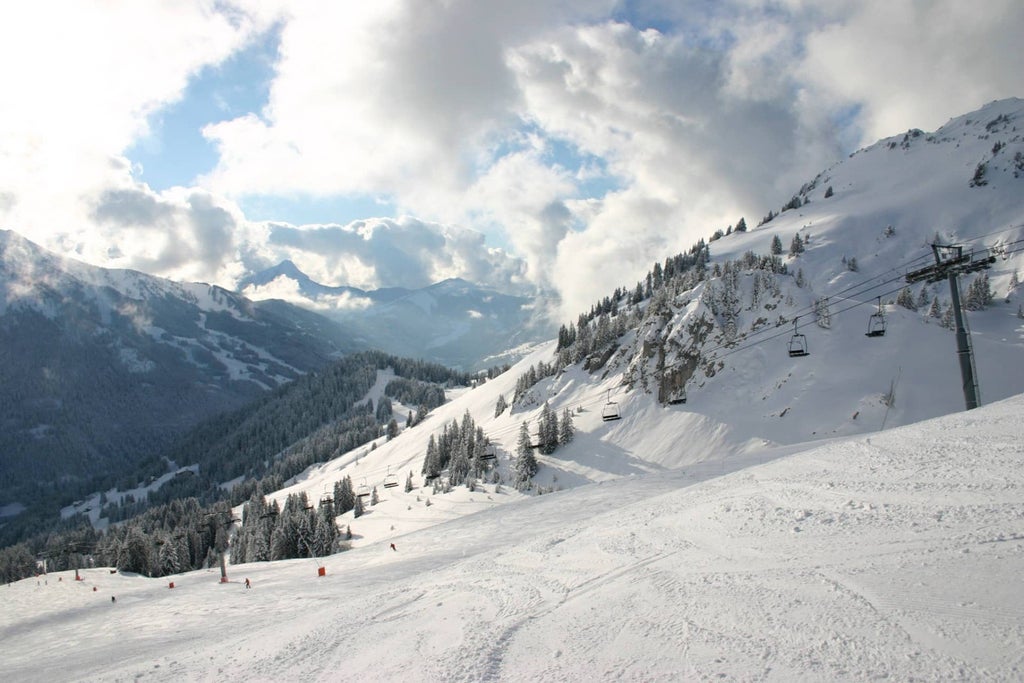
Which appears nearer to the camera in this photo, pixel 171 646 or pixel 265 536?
pixel 171 646

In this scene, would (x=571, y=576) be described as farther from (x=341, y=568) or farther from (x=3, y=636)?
(x=3, y=636)

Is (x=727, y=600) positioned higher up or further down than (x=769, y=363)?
further down

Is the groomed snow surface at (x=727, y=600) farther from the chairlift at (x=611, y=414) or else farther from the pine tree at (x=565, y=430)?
the pine tree at (x=565, y=430)

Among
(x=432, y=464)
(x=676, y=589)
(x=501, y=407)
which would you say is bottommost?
(x=432, y=464)

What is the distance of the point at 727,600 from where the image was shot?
12.0 metres

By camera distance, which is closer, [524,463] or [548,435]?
[524,463]

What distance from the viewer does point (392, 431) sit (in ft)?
585

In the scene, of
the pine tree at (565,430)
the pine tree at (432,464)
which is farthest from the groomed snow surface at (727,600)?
the pine tree at (432,464)

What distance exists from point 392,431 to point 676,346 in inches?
4288

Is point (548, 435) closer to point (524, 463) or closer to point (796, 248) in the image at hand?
point (524, 463)

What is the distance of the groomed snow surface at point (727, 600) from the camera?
955 cm

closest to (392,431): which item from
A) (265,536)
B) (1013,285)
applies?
(265,536)

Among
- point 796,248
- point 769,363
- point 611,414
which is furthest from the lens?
point 796,248

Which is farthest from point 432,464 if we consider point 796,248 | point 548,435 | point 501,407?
point 796,248
